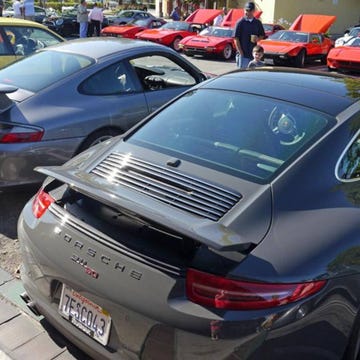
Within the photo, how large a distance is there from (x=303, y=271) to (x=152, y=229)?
69 cm

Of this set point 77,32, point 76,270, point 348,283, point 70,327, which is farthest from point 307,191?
point 77,32

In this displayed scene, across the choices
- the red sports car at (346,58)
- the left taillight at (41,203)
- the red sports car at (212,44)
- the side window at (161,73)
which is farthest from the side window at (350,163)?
the red sports car at (212,44)

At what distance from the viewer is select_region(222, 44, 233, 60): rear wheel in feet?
59.5

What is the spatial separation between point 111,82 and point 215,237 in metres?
3.46

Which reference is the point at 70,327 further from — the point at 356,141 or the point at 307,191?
the point at 356,141

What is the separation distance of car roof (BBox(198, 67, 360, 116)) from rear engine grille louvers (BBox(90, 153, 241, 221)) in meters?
0.85

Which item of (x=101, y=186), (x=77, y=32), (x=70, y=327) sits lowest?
(x=77, y=32)

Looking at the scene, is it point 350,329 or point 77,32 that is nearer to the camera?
point 350,329

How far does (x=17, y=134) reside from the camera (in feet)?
13.4

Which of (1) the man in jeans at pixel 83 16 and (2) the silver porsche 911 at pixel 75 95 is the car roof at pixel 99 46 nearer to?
(2) the silver porsche 911 at pixel 75 95

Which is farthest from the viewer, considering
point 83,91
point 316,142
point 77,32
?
point 77,32

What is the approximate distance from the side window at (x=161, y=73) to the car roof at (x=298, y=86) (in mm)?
2318

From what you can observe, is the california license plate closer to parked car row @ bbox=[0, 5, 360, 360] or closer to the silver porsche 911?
parked car row @ bbox=[0, 5, 360, 360]

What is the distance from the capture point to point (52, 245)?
7.43 ft
